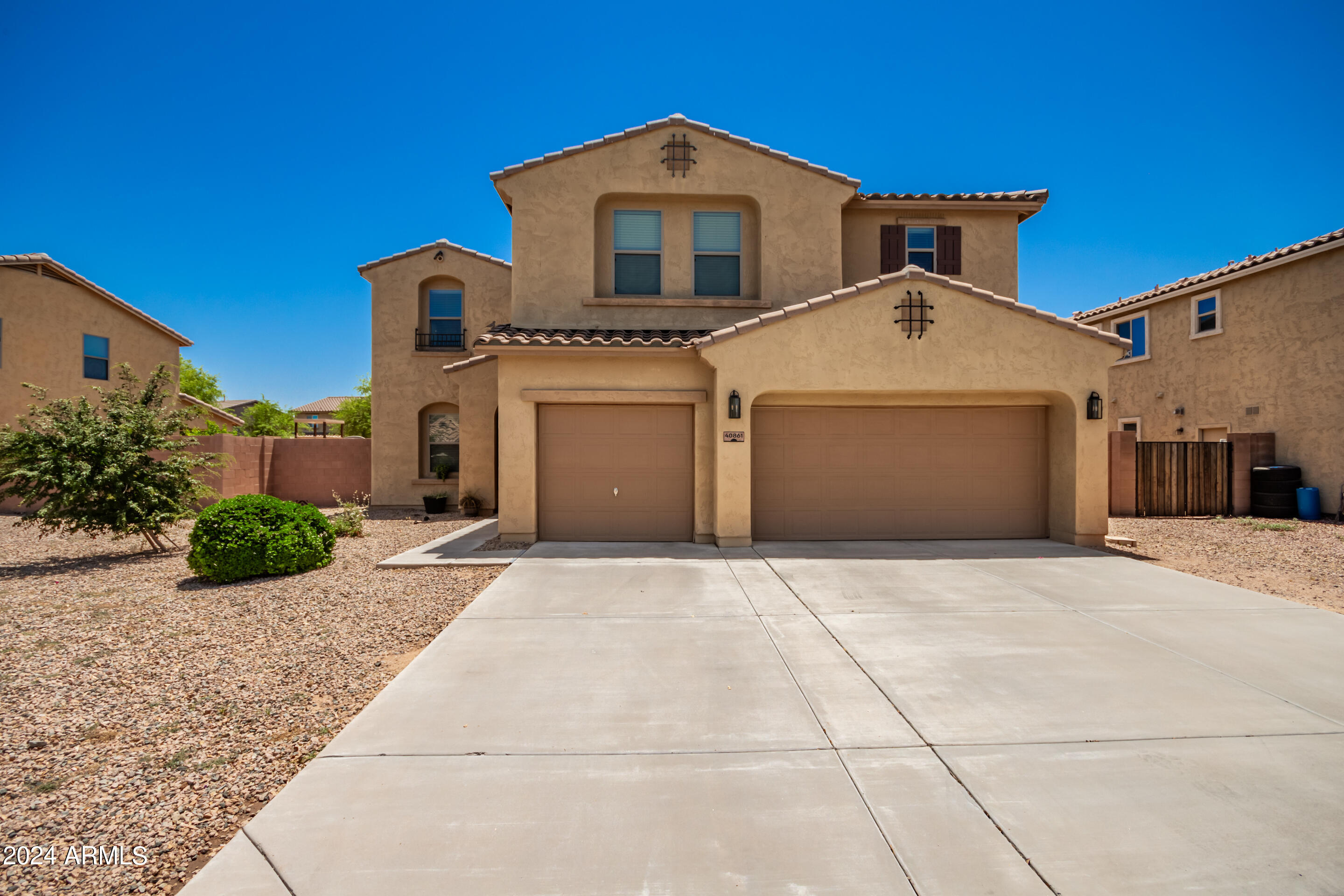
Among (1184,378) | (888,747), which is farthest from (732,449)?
(1184,378)

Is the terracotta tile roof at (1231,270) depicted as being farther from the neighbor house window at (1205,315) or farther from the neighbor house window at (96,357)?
the neighbor house window at (96,357)

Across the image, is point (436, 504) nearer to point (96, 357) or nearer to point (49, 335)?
point (96, 357)

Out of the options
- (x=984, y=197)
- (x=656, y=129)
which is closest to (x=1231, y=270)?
(x=984, y=197)

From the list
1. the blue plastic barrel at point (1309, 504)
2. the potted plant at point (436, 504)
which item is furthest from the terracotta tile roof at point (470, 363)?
the blue plastic barrel at point (1309, 504)

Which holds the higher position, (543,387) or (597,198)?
(597,198)

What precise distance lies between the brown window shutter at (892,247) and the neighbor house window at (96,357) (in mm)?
22542

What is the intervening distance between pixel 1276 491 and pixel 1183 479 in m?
1.91

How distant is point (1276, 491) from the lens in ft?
47.2

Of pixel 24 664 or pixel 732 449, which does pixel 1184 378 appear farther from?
pixel 24 664

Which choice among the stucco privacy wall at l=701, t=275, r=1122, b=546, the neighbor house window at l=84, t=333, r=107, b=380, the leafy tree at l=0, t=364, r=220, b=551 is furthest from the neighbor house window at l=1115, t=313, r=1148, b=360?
the neighbor house window at l=84, t=333, r=107, b=380

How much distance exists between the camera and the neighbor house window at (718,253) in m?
12.0

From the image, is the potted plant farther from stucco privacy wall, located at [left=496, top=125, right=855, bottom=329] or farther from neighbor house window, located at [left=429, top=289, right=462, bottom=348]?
stucco privacy wall, located at [left=496, top=125, right=855, bottom=329]

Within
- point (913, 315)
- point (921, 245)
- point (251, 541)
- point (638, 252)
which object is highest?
point (921, 245)

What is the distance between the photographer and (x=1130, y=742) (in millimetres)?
3643
